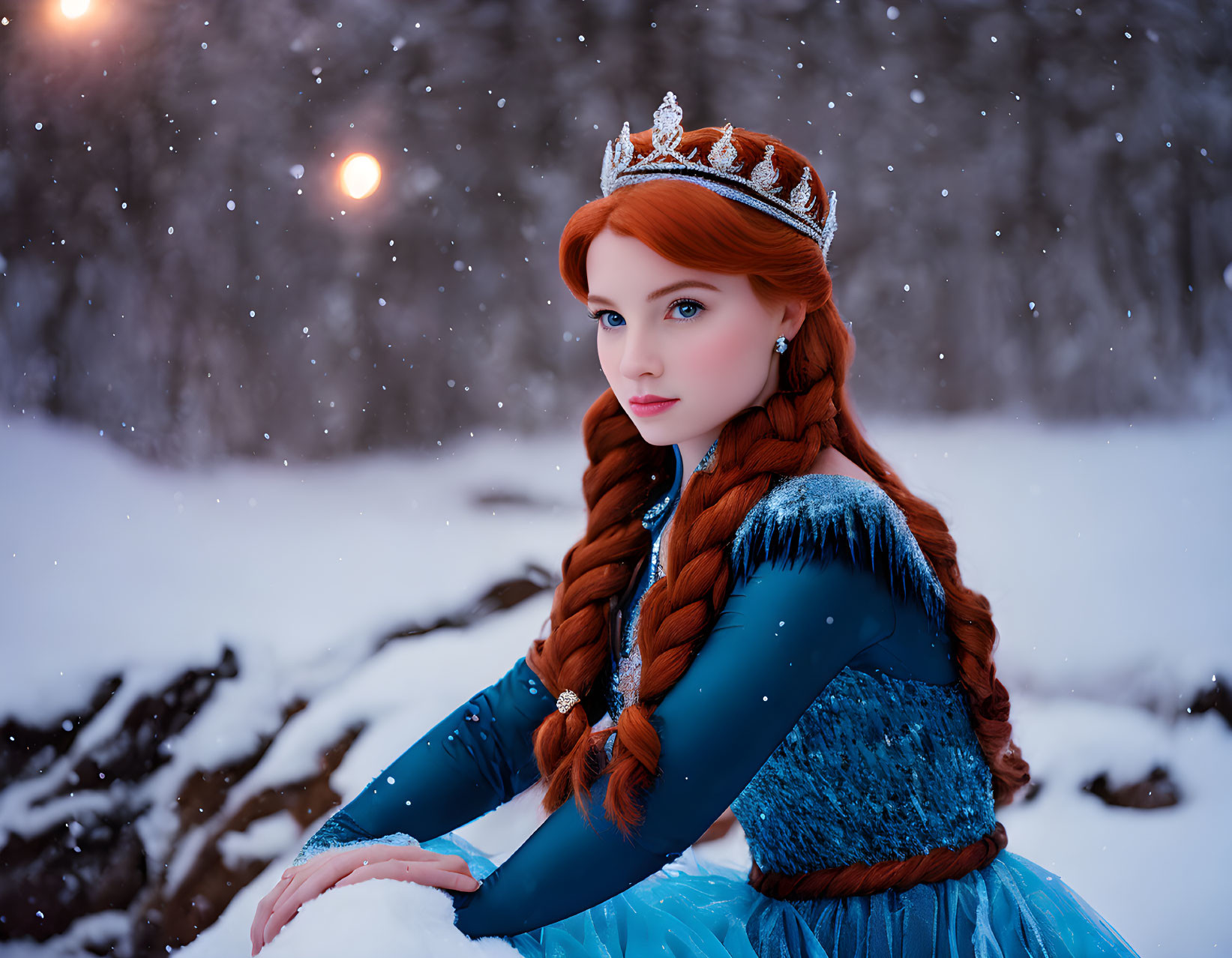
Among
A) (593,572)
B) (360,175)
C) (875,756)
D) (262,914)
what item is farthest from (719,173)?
(360,175)

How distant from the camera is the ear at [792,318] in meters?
1.05

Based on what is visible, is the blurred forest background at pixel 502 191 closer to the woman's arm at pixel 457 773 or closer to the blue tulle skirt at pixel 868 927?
the woman's arm at pixel 457 773

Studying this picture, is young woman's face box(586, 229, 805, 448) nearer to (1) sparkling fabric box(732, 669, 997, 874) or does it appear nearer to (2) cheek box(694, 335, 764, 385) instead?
(2) cheek box(694, 335, 764, 385)

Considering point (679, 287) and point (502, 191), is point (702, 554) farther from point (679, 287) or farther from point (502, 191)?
point (502, 191)

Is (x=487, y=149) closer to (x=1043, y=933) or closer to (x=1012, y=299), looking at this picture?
(x=1012, y=299)

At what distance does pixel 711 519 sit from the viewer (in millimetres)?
948

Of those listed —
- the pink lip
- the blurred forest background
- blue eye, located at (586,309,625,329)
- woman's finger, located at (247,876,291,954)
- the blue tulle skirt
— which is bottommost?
the blue tulle skirt

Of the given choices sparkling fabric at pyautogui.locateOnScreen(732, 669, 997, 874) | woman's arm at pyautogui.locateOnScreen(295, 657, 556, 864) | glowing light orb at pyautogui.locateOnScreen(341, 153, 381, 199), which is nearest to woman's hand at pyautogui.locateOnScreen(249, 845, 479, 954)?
woman's arm at pyautogui.locateOnScreen(295, 657, 556, 864)

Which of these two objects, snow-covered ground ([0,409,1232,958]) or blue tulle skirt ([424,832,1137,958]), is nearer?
blue tulle skirt ([424,832,1137,958])

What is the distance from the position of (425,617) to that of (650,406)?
103 cm

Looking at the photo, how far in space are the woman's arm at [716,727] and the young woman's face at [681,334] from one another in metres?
0.21

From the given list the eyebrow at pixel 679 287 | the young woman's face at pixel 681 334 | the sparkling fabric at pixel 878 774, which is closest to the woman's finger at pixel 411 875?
the sparkling fabric at pixel 878 774

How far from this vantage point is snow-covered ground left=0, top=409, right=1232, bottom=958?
1.68 metres

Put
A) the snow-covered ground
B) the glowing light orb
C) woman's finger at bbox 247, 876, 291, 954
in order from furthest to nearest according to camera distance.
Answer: the glowing light orb
the snow-covered ground
woman's finger at bbox 247, 876, 291, 954
